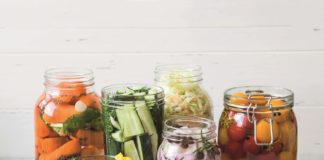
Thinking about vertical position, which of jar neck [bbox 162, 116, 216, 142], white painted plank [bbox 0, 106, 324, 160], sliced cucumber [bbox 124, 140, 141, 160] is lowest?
white painted plank [bbox 0, 106, 324, 160]

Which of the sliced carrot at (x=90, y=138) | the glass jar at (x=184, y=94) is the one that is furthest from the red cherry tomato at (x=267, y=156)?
the sliced carrot at (x=90, y=138)

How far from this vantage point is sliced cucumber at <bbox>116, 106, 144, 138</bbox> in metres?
0.88

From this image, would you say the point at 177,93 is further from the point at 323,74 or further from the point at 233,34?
the point at 323,74

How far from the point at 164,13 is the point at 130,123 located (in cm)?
52

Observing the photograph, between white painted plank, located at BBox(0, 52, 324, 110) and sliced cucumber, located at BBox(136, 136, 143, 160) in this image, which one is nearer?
sliced cucumber, located at BBox(136, 136, 143, 160)

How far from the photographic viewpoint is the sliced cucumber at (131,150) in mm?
884

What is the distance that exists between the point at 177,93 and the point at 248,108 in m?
0.15

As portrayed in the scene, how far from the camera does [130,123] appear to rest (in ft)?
2.89

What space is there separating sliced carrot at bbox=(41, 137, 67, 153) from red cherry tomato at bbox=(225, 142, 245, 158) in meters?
0.27

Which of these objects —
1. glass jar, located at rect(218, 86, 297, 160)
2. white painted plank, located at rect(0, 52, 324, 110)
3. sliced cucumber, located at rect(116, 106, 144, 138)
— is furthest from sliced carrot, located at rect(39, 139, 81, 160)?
white painted plank, located at rect(0, 52, 324, 110)

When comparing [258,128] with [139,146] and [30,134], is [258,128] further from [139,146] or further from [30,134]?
[30,134]

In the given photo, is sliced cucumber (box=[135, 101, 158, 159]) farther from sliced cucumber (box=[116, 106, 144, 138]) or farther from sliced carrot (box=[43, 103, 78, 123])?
sliced carrot (box=[43, 103, 78, 123])

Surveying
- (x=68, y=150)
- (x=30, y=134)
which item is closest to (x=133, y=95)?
(x=68, y=150)

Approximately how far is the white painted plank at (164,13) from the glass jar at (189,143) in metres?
0.53
